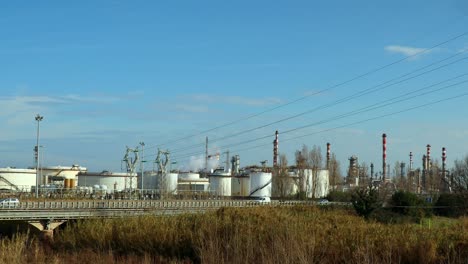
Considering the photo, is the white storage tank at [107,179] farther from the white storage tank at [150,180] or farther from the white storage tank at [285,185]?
the white storage tank at [285,185]

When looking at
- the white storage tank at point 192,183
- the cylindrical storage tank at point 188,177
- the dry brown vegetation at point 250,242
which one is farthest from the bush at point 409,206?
the cylindrical storage tank at point 188,177

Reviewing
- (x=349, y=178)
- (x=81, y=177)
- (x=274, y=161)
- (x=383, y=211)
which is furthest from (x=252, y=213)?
(x=349, y=178)

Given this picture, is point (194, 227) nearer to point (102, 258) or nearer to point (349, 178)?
point (102, 258)

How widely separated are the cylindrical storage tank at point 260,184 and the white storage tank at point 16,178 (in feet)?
147

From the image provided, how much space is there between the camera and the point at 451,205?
2525 inches

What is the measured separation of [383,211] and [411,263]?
3667 cm

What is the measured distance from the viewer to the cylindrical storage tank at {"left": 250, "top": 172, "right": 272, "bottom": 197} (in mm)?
118250

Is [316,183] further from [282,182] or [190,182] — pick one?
[190,182]

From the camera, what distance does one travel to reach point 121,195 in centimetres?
9856

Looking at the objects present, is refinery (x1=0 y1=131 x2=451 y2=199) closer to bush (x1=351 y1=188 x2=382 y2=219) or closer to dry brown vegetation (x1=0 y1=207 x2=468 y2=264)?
bush (x1=351 y1=188 x2=382 y2=219)

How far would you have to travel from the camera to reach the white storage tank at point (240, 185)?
130 m

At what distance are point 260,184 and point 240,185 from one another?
494 inches

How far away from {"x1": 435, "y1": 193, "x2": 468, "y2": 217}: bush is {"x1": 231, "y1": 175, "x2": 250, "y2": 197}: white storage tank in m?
66.4

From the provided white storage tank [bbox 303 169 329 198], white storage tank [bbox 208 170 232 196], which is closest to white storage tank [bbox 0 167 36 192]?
white storage tank [bbox 208 170 232 196]
